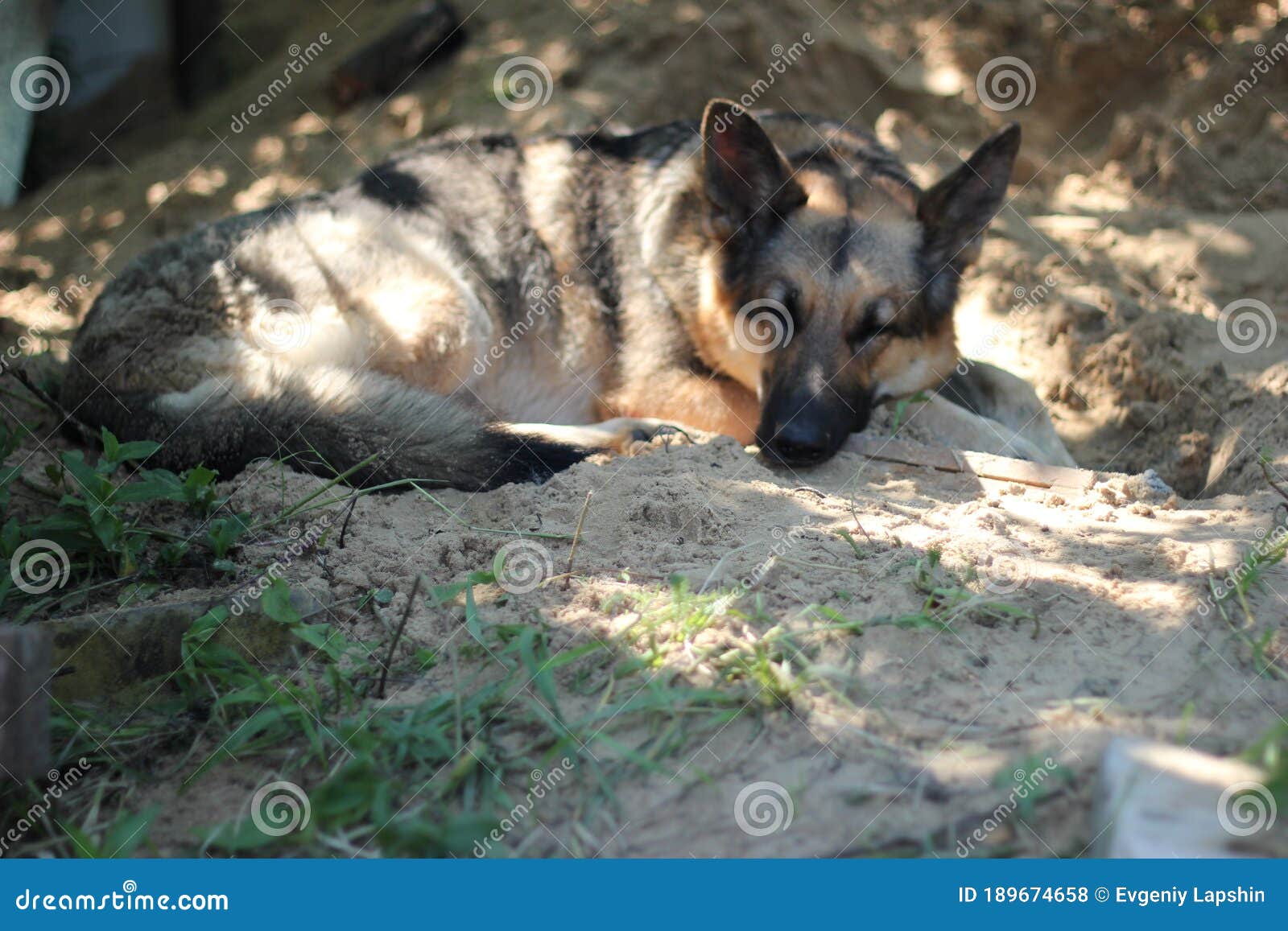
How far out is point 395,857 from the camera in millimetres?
2016

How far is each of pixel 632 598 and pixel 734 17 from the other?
19.5 ft

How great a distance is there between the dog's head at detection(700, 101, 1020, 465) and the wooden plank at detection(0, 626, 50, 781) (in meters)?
2.83

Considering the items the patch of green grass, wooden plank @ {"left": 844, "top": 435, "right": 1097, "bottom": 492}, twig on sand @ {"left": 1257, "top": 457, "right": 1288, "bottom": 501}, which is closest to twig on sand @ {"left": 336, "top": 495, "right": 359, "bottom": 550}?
the patch of green grass

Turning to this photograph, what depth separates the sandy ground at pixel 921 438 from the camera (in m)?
2.19

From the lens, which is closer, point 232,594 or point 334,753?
point 334,753

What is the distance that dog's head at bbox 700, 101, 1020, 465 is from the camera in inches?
170

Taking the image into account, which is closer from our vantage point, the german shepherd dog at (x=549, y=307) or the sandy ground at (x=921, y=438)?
the sandy ground at (x=921, y=438)

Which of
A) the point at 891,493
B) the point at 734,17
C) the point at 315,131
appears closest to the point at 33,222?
the point at 315,131

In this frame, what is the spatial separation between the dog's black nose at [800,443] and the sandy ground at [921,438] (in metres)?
0.11

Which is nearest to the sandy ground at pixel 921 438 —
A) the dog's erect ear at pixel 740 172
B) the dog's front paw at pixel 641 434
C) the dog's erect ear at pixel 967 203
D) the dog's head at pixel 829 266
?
the dog's front paw at pixel 641 434

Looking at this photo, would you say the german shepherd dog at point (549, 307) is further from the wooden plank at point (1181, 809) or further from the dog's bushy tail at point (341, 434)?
the wooden plank at point (1181, 809)

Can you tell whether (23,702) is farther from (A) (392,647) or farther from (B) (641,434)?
(B) (641,434)

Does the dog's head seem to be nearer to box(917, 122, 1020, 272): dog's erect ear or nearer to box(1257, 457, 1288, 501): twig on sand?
box(917, 122, 1020, 272): dog's erect ear

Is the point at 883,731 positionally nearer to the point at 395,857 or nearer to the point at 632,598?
the point at 632,598
